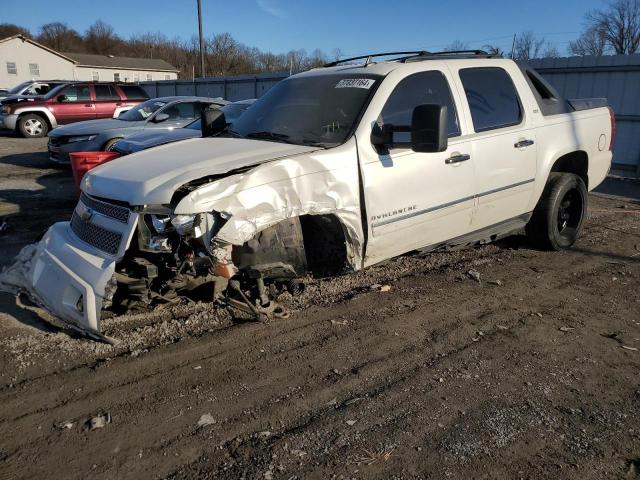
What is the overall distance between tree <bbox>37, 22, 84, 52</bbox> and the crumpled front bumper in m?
97.3

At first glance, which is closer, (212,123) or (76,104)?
(212,123)

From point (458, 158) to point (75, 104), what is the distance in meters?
16.6

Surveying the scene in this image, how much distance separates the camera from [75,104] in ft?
57.5

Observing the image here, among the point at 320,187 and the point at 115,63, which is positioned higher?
the point at 115,63

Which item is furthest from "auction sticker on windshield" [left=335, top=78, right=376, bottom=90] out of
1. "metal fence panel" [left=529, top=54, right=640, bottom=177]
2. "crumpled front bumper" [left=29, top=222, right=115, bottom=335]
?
"metal fence panel" [left=529, top=54, right=640, bottom=177]

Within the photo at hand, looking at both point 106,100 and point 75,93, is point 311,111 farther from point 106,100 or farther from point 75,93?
point 75,93

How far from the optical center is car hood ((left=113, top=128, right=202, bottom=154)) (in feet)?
26.3

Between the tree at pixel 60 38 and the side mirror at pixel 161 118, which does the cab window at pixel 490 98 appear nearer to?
the side mirror at pixel 161 118

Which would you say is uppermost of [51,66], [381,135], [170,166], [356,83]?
[51,66]

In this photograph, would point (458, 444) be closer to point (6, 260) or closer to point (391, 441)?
point (391, 441)

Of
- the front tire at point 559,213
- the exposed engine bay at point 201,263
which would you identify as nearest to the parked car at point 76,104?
the front tire at point 559,213

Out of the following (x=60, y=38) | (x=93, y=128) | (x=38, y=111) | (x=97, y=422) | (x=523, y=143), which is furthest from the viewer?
(x=60, y=38)

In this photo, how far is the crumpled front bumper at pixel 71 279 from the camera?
3182 mm

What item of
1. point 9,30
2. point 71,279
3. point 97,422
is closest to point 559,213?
point 71,279
